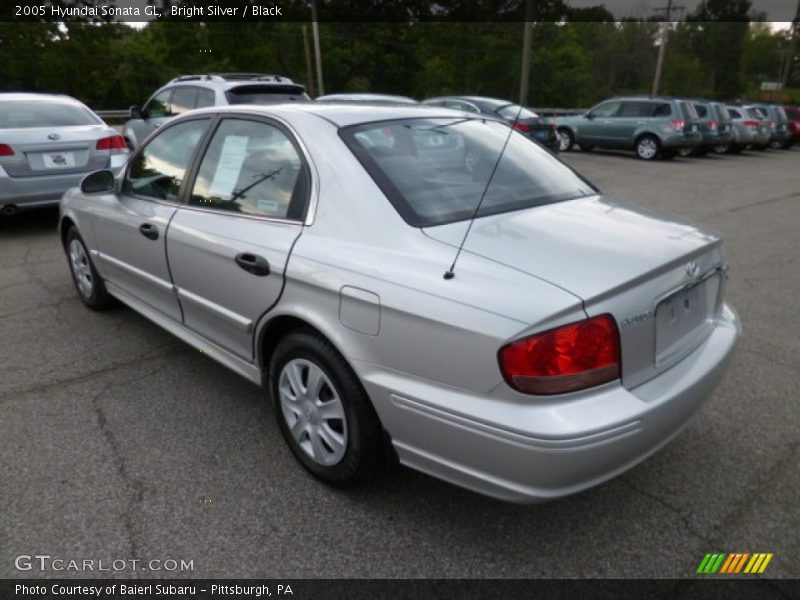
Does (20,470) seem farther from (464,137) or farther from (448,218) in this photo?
(464,137)

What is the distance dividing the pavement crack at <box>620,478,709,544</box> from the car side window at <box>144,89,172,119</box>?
930 centimetres

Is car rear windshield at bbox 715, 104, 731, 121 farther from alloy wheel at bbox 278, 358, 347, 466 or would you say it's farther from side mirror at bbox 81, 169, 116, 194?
alloy wheel at bbox 278, 358, 347, 466

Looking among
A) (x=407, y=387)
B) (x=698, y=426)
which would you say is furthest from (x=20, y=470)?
(x=698, y=426)

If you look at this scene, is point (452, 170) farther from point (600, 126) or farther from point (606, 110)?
point (606, 110)

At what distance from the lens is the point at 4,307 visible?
186 inches

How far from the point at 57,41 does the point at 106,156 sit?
3742 centimetres

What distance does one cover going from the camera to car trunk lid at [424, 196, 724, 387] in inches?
76.9

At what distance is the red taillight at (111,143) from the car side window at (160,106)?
103 inches

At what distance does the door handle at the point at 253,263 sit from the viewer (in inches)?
100

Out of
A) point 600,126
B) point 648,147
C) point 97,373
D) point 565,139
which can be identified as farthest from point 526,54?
point 565,139

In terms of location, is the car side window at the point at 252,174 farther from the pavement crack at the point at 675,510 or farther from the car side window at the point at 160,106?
the car side window at the point at 160,106

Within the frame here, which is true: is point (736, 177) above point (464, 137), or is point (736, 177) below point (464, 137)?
below
